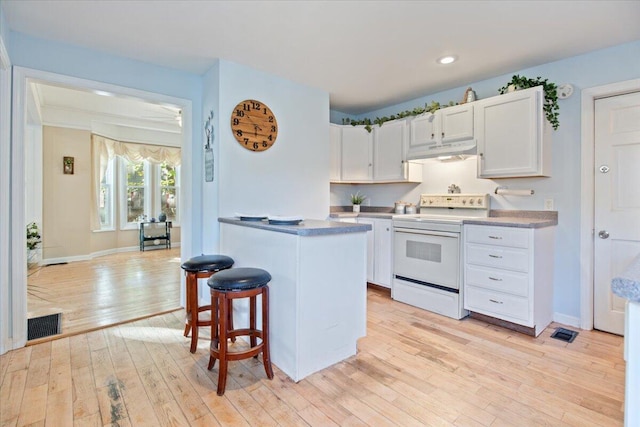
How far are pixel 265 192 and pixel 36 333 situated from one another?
2283mm

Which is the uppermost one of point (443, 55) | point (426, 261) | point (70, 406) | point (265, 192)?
point (443, 55)

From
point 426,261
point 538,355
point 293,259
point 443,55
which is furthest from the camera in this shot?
point 426,261

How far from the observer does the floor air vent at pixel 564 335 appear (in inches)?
104

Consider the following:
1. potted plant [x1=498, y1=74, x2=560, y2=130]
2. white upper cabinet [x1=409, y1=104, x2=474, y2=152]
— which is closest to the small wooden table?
white upper cabinet [x1=409, y1=104, x2=474, y2=152]

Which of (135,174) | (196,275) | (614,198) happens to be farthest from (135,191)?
(614,198)

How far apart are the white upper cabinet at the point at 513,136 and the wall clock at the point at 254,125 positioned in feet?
6.94

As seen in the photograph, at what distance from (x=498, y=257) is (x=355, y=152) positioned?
2.27m

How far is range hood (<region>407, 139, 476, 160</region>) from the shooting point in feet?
10.7

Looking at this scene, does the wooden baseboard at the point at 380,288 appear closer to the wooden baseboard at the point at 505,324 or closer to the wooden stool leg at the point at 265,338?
the wooden baseboard at the point at 505,324

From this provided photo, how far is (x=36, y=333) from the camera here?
266 centimetres

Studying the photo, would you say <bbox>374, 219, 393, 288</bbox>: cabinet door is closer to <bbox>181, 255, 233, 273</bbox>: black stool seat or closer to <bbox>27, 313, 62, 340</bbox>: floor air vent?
<bbox>181, 255, 233, 273</bbox>: black stool seat

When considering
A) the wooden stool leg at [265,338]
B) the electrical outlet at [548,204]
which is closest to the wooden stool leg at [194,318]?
the wooden stool leg at [265,338]

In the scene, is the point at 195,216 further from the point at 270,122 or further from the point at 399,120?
the point at 399,120

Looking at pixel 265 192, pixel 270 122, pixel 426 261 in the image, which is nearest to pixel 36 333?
pixel 265 192
